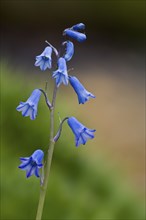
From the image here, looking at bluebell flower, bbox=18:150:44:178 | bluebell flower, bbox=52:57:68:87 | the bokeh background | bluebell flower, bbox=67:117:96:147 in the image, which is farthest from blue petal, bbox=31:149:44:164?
the bokeh background

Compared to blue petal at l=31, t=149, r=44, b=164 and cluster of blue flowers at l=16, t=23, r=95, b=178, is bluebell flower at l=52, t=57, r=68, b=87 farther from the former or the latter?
blue petal at l=31, t=149, r=44, b=164

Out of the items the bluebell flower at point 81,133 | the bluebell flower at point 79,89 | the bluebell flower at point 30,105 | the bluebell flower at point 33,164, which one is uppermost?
the bluebell flower at point 79,89

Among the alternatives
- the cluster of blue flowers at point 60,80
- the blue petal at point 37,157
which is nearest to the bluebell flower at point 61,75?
the cluster of blue flowers at point 60,80

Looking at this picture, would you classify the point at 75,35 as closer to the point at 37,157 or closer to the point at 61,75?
the point at 61,75

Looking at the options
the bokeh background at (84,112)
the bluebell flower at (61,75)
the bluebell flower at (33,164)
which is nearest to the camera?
the bluebell flower at (61,75)

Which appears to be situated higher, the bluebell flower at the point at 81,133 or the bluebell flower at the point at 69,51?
the bluebell flower at the point at 69,51

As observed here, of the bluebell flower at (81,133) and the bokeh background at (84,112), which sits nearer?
the bluebell flower at (81,133)

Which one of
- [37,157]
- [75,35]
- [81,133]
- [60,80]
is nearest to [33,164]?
[37,157]

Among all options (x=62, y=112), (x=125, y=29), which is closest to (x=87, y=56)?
(x=125, y=29)

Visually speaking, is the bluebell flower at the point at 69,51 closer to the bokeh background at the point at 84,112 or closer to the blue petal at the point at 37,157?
the blue petal at the point at 37,157

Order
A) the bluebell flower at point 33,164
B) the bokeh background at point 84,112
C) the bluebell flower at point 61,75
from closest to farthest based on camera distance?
the bluebell flower at point 61,75
the bluebell flower at point 33,164
the bokeh background at point 84,112
